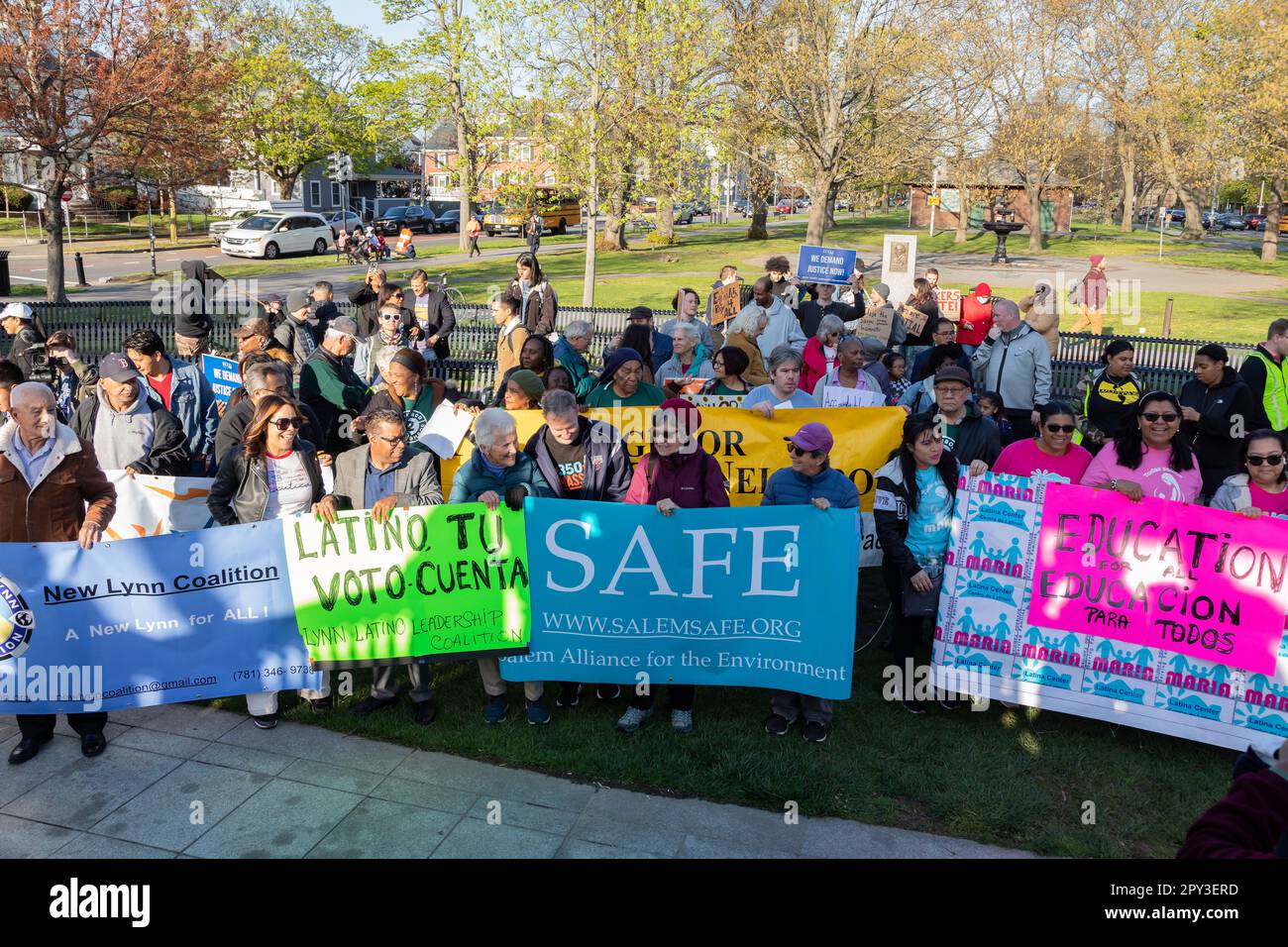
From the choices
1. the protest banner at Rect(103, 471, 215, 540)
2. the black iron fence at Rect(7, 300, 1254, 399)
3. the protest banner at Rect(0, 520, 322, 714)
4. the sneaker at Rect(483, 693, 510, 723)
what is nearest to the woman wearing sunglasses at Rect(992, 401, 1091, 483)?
the sneaker at Rect(483, 693, 510, 723)

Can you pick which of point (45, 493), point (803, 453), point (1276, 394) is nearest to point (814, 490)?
point (803, 453)

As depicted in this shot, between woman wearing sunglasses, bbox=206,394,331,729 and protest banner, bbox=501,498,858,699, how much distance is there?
1.35m

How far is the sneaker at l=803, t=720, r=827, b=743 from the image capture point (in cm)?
608

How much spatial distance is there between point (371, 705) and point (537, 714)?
1.04 metres

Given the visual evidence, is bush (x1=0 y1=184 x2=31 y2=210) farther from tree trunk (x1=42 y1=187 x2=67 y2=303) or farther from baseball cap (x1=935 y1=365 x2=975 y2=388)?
baseball cap (x1=935 y1=365 x2=975 y2=388)

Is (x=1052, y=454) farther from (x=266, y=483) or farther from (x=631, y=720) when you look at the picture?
(x=266, y=483)

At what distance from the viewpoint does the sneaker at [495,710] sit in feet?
20.6

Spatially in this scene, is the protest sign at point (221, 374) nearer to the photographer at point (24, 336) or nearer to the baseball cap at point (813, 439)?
the photographer at point (24, 336)

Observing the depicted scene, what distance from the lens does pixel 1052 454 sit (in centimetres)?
678

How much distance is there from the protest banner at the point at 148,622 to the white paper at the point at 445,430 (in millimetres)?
1727

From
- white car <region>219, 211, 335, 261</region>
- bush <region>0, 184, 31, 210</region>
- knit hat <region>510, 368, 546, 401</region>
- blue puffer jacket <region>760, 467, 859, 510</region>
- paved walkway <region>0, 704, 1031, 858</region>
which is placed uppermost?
bush <region>0, 184, 31, 210</region>
